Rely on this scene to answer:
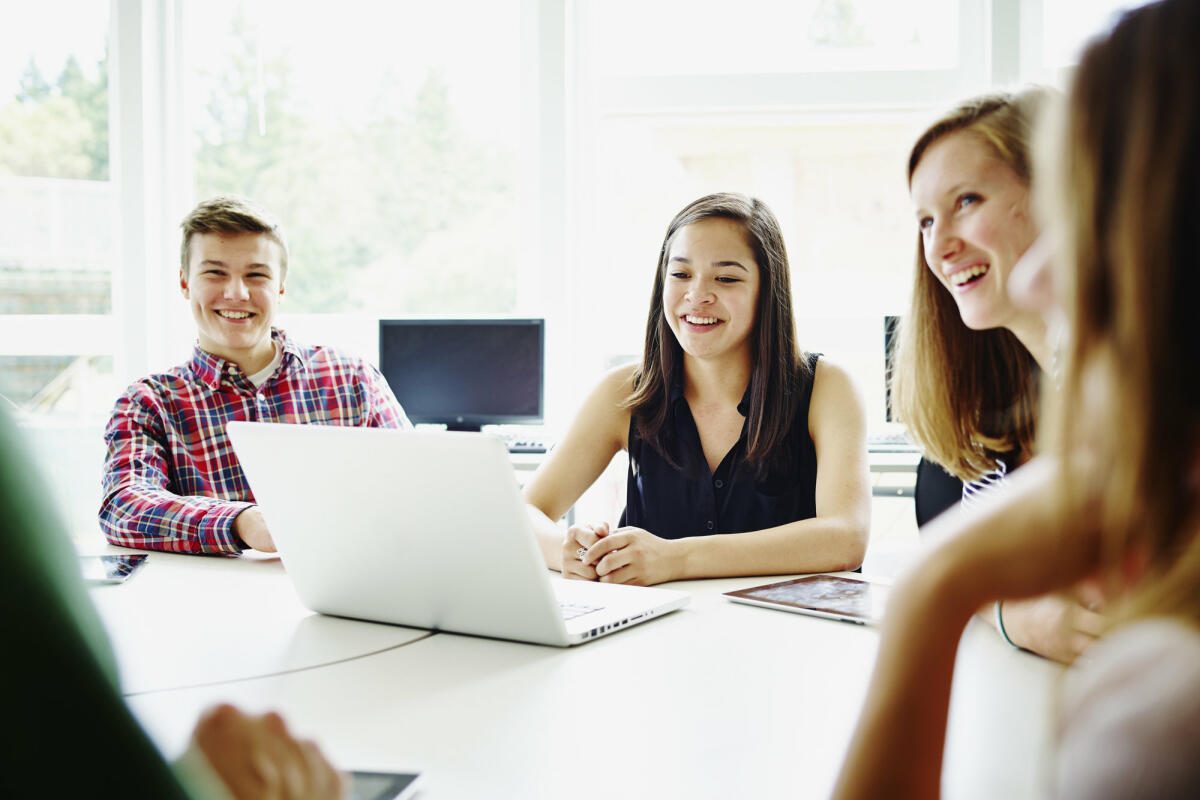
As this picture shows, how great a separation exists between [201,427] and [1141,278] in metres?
1.90

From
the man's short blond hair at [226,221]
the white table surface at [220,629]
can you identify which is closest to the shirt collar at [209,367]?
the man's short blond hair at [226,221]

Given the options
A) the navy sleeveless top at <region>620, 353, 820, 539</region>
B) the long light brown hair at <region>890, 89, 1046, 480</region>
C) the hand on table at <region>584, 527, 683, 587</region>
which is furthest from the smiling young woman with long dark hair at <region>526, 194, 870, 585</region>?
the hand on table at <region>584, 527, 683, 587</region>

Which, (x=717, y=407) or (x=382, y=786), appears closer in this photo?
(x=382, y=786)

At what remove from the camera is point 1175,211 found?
0.42 m

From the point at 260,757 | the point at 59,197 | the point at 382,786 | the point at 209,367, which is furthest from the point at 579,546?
the point at 59,197

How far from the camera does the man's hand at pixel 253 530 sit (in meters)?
1.61

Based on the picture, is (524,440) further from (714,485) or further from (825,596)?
(825,596)

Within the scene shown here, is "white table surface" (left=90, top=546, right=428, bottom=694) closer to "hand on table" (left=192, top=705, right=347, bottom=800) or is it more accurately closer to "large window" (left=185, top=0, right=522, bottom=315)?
"hand on table" (left=192, top=705, right=347, bottom=800)

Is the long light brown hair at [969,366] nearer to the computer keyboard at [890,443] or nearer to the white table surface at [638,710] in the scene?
the white table surface at [638,710]

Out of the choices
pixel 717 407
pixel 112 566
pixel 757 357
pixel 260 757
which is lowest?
pixel 112 566

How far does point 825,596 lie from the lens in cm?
131

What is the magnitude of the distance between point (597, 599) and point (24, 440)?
3.20ft

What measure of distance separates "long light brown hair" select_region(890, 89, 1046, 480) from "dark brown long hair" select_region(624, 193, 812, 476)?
0.33 metres

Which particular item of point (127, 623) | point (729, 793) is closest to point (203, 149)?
point (127, 623)
